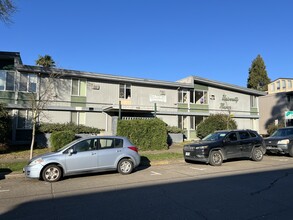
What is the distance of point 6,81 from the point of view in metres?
20.6

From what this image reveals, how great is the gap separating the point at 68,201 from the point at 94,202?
2.30 feet

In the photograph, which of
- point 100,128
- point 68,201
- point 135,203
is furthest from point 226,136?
point 100,128

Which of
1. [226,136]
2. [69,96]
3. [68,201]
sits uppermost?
[69,96]

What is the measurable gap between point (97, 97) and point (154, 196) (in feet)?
57.6

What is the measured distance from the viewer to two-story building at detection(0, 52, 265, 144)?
20.4 meters

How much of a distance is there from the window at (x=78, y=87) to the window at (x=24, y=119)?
4115 mm

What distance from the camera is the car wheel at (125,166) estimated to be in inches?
388

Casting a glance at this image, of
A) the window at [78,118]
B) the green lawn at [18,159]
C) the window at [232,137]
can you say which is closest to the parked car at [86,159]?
the green lawn at [18,159]

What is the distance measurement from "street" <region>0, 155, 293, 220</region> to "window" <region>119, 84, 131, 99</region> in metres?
15.1

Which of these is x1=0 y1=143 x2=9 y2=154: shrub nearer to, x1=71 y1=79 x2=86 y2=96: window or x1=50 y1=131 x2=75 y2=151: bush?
x1=50 y1=131 x2=75 y2=151: bush

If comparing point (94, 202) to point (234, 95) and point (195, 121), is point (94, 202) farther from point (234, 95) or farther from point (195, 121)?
point (234, 95)

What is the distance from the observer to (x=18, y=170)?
413 inches

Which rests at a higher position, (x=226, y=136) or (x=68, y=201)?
(x=226, y=136)

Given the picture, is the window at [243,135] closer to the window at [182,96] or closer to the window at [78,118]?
the window at [78,118]
